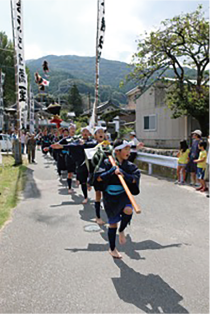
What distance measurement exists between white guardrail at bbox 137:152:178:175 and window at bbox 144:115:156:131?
32.6 ft

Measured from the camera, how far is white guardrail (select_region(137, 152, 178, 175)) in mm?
9975

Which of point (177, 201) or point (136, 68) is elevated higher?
point (136, 68)

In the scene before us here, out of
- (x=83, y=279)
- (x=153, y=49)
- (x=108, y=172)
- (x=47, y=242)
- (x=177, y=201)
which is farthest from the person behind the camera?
(x=153, y=49)

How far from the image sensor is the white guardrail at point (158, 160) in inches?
393

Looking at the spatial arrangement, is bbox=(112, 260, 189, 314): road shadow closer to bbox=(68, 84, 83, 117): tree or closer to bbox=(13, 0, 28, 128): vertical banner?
bbox=(13, 0, 28, 128): vertical banner

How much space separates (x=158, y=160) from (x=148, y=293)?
8.23 m

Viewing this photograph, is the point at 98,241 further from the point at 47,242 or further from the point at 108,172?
the point at 108,172

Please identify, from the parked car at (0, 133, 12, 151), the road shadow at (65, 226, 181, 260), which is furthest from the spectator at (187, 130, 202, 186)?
the parked car at (0, 133, 12, 151)

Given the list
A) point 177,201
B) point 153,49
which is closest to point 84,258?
point 177,201

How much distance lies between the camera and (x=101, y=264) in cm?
373

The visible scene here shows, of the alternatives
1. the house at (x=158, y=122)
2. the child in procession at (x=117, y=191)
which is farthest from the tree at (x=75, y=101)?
the child in procession at (x=117, y=191)

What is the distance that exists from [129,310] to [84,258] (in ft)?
4.22

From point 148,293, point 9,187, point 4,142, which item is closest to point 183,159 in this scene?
point 9,187

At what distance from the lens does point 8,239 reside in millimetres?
4691
